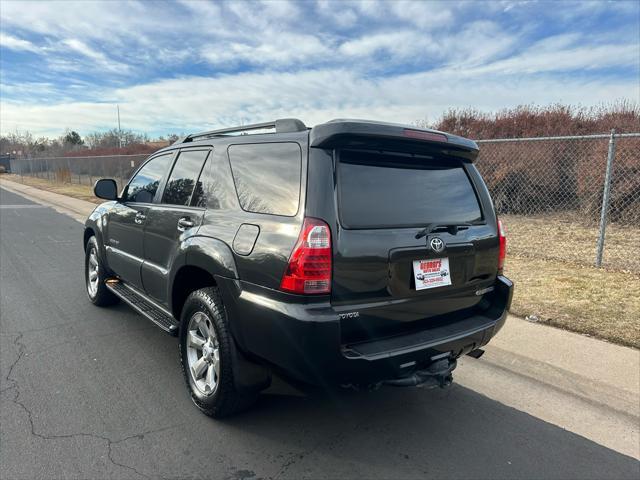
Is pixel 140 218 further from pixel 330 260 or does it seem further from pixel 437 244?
pixel 437 244

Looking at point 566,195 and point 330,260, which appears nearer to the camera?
point 330,260

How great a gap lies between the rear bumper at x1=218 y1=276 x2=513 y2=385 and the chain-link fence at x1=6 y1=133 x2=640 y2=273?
18.6 feet

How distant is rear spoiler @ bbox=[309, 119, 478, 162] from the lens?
2.46m

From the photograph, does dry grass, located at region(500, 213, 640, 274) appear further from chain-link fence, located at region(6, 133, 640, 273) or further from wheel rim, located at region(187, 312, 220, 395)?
wheel rim, located at region(187, 312, 220, 395)

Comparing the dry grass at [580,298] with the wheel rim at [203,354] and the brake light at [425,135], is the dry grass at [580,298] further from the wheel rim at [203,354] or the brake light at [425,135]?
the wheel rim at [203,354]

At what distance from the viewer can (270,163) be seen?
2.74 metres

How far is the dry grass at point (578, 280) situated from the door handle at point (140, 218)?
3918mm

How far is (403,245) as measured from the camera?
8.34 ft

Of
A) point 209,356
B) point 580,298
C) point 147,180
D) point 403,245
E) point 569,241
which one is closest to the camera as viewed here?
point 403,245

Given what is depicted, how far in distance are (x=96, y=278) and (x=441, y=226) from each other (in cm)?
420

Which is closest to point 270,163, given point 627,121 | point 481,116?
point 627,121

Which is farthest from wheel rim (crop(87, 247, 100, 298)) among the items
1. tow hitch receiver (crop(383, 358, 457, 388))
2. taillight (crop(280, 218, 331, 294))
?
tow hitch receiver (crop(383, 358, 457, 388))

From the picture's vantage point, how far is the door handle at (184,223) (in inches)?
126

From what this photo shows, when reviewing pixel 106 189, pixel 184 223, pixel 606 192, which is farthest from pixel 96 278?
pixel 606 192
